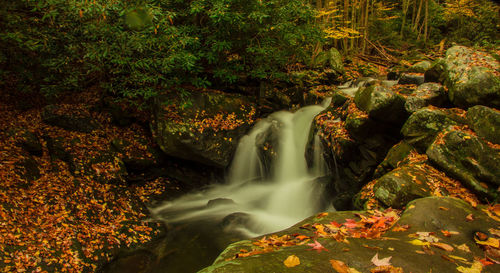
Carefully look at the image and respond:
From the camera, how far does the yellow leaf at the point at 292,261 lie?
2.22 meters

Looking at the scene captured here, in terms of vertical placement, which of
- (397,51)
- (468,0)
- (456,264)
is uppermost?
(468,0)

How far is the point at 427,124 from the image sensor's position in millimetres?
5812

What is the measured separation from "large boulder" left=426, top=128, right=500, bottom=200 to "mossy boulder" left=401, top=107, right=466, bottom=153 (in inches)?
14.8

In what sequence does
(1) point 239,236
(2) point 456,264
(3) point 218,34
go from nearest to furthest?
(2) point 456,264 → (1) point 239,236 → (3) point 218,34

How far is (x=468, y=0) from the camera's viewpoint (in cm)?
1616

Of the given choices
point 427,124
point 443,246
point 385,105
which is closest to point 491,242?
point 443,246

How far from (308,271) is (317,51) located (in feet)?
46.3

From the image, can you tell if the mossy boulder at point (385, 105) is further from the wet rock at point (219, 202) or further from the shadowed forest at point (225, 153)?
the wet rock at point (219, 202)

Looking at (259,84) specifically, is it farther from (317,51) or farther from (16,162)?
(16,162)

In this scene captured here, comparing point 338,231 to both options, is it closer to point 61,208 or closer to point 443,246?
point 443,246

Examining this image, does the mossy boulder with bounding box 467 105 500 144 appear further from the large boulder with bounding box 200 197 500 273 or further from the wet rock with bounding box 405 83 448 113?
the large boulder with bounding box 200 197 500 273

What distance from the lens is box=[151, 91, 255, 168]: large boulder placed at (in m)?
8.03

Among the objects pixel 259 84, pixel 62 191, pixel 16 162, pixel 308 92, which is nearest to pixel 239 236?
pixel 62 191

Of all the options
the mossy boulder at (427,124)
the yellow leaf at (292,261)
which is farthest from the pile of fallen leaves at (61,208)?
the mossy boulder at (427,124)
